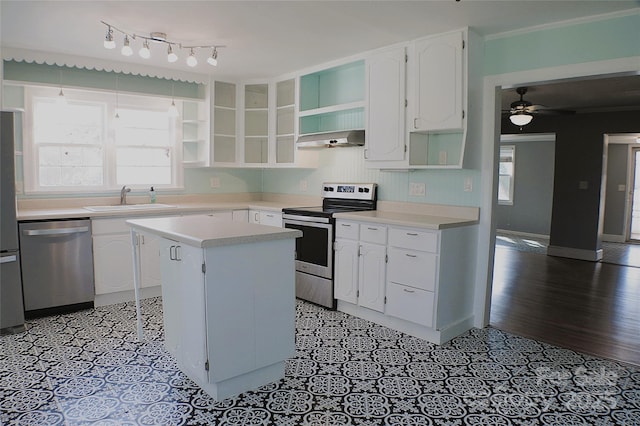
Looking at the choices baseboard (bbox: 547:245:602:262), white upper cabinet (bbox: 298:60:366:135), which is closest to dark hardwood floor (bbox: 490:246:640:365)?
baseboard (bbox: 547:245:602:262)

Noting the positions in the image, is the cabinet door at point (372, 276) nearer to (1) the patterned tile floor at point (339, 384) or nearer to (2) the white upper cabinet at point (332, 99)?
(1) the patterned tile floor at point (339, 384)

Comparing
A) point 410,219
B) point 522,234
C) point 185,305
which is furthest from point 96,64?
point 522,234

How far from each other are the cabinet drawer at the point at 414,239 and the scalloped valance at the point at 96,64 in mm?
2950

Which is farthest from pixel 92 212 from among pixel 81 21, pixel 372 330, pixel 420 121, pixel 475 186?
pixel 475 186

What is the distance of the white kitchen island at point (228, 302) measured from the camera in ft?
7.70

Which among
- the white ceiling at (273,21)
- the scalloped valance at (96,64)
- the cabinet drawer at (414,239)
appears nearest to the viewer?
the white ceiling at (273,21)

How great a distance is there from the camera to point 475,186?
364 centimetres

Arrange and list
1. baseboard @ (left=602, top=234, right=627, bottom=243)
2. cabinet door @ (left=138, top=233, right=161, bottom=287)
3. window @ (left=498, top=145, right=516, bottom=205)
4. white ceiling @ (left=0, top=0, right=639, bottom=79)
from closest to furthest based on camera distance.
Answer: white ceiling @ (left=0, top=0, right=639, bottom=79)
cabinet door @ (left=138, top=233, right=161, bottom=287)
baseboard @ (left=602, top=234, right=627, bottom=243)
window @ (left=498, top=145, right=516, bottom=205)

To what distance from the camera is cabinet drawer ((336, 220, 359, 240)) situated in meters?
3.82

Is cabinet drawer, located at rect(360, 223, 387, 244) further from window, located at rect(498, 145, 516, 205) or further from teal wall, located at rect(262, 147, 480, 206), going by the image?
window, located at rect(498, 145, 516, 205)

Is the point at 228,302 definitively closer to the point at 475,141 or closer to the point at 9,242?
the point at 9,242

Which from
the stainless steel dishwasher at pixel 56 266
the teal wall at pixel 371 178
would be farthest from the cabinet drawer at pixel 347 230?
the stainless steel dishwasher at pixel 56 266

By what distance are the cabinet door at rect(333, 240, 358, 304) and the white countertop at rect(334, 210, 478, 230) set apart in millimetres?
239

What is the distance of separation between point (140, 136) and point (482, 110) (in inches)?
143
